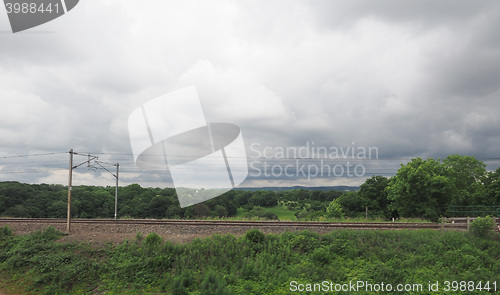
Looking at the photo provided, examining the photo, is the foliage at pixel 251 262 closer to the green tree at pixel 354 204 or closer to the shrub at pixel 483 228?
the shrub at pixel 483 228

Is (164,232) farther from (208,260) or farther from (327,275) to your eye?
(327,275)

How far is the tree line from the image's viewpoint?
1433 inches

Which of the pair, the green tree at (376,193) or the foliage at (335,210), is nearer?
the foliage at (335,210)

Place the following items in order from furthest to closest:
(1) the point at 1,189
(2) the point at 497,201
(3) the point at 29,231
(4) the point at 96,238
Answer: (1) the point at 1,189, (2) the point at 497,201, (3) the point at 29,231, (4) the point at 96,238

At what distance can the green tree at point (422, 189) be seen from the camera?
3484 centimetres

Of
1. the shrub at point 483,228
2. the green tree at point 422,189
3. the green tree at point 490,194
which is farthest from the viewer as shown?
the green tree at point 490,194

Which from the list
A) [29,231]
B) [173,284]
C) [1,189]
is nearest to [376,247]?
[173,284]

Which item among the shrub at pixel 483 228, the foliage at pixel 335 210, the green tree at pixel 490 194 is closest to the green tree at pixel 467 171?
the green tree at pixel 490 194

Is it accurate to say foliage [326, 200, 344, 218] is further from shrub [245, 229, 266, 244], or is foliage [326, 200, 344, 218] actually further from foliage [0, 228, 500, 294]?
shrub [245, 229, 266, 244]

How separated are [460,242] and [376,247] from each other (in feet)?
14.3

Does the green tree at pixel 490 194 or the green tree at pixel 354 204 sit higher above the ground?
the green tree at pixel 490 194

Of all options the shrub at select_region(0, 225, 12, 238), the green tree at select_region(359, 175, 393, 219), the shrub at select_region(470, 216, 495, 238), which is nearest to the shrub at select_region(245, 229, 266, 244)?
the shrub at select_region(470, 216, 495, 238)

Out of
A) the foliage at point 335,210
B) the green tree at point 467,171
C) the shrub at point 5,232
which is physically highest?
the green tree at point 467,171

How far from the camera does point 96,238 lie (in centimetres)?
1791
